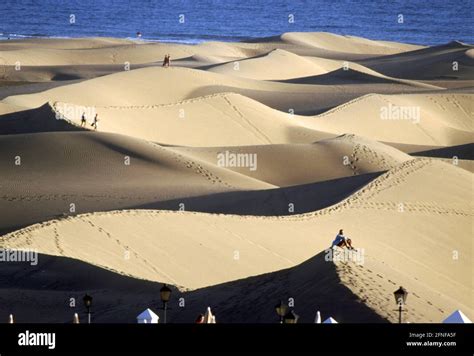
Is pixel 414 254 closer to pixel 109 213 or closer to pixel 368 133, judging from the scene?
pixel 109 213

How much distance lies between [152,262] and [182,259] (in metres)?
0.52

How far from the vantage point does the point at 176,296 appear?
49.9 feet

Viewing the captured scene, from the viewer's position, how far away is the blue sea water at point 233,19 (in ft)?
303

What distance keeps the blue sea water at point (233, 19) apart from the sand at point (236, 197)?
4157cm

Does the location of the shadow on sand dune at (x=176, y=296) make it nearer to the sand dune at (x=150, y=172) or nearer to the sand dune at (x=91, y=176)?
the sand dune at (x=150, y=172)

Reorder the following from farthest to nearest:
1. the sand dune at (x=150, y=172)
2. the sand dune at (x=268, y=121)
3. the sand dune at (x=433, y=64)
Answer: the sand dune at (x=433, y=64)
the sand dune at (x=268, y=121)
the sand dune at (x=150, y=172)

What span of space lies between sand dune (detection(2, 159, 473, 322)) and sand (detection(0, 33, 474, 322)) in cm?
5

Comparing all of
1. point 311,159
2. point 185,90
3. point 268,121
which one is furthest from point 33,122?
point 185,90

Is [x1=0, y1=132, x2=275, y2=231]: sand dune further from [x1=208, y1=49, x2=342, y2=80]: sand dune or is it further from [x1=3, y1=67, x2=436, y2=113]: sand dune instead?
[x1=208, y1=49, x2=342, y2=80]: sand dune

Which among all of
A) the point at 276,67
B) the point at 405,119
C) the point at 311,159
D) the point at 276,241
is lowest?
the point at 276,241

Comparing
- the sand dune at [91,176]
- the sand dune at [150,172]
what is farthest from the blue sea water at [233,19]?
the sand dune at [91,176]

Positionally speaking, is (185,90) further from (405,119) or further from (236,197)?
(236,197)

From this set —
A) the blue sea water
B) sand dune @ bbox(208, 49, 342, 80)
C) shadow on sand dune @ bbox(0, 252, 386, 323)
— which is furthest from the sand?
the blue sea water

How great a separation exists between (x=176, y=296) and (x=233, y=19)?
96.6 metres
